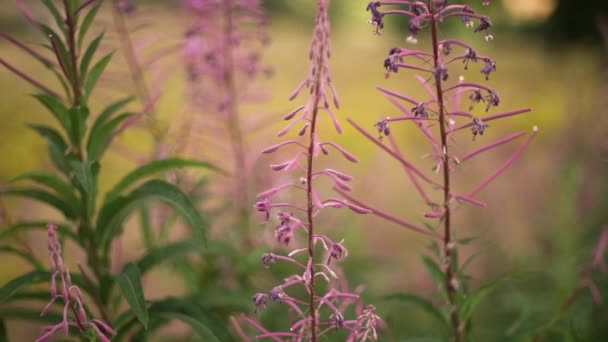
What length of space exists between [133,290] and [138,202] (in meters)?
0.17

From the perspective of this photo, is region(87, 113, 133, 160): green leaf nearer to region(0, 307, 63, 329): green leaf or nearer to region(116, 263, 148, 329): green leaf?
region(116, 263, 148, 329): green leaf

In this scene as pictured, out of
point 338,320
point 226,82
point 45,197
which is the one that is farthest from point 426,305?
point 226,82

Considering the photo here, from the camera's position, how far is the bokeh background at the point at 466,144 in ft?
5.53

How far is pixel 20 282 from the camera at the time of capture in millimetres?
978

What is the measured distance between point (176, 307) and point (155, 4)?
3531 millimetres

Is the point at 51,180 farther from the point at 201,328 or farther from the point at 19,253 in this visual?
the point at 201,328

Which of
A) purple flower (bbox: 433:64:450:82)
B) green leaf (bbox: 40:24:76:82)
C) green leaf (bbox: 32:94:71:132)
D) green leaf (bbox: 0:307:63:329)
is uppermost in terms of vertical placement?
green leaf (bbox: 40:24:76:82)

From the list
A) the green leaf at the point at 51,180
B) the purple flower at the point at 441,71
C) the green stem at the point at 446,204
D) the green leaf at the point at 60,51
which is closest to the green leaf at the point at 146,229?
the green leaf at the point at 51,180

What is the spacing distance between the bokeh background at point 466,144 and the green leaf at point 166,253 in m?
0.36

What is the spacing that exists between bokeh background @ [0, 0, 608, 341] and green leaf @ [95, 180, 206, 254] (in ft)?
1.26

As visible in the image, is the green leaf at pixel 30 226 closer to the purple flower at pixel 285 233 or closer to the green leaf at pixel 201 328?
the green leaf at pixel 201 328

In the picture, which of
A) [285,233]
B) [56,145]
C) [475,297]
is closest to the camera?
[285,233]

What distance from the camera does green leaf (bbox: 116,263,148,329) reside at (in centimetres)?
96

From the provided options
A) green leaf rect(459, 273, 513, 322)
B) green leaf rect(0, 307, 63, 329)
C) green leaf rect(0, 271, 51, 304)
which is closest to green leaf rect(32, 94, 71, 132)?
green leaf rect(0, 271, 51, 304)
